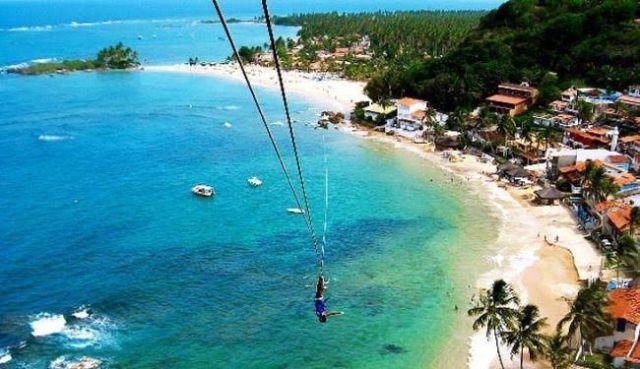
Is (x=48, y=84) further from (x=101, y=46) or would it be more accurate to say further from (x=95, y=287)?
(x=95, y=287)

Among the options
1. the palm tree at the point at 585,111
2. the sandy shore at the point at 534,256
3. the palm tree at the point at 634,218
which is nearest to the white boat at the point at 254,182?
the sandy shore at the point at 534,256

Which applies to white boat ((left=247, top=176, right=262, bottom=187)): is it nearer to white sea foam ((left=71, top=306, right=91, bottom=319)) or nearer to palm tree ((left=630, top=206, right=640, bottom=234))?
white sea foam ((left=71, top=306, right=91, bottom=319))

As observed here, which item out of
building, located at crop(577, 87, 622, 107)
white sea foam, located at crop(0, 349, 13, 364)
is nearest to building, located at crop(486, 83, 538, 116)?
building, located at crop(577, 87, 622, 107)

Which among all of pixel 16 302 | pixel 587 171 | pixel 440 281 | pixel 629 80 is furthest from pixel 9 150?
pixel 629 80

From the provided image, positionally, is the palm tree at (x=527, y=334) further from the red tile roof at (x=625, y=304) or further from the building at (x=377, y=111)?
the building at (x=377, y=111)

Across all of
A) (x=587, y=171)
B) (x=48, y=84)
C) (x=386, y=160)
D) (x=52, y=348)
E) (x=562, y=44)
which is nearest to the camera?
(x=52, y=348)
